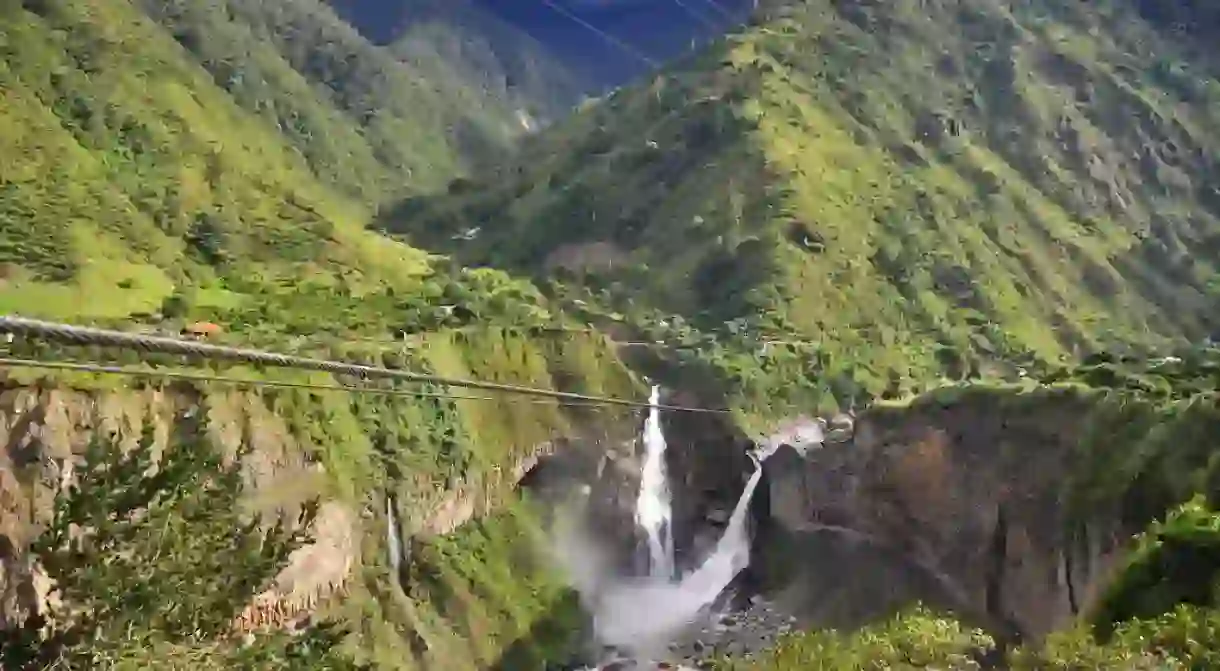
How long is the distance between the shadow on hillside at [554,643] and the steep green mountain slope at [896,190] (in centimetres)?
2441

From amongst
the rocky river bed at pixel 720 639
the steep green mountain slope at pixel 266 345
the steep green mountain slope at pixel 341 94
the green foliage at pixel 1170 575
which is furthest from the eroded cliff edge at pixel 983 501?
the steep green mountain slope at pixel 341 94

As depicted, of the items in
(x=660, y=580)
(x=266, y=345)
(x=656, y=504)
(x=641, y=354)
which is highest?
(x=641, y=354)

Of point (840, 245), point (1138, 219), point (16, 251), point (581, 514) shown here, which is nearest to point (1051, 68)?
point (1138, 219)

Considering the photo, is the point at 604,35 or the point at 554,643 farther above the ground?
the point at 604,35

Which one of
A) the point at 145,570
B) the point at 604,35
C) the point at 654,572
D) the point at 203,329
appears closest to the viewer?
the point at 145,570

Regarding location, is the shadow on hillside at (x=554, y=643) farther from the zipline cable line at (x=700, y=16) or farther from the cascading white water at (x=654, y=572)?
the zipline cable line at (x=700, y=16)

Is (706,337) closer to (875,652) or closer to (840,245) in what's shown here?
(840,245)

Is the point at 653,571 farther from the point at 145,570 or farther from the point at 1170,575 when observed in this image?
the point at 145,570

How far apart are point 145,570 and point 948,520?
33316 millimetres

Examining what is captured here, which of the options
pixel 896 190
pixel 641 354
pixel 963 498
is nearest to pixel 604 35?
pixel 896 190

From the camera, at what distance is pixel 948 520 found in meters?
39.7

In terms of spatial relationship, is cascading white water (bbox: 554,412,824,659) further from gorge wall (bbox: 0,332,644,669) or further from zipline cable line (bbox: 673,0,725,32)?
zipline cable line (bbox: 673,0,725,32)

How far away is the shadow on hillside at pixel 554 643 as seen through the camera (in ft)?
131

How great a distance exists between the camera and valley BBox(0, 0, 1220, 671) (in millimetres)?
17766
